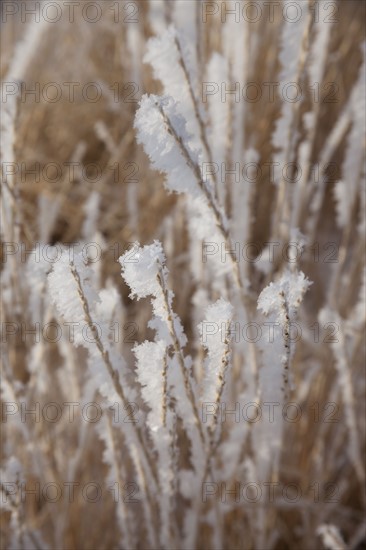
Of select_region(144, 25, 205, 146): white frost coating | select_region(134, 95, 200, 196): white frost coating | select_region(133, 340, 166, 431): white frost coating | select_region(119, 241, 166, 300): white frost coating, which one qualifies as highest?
select_region(144, 25, 205, 146): white frost coating

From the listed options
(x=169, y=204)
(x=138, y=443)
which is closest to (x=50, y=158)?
(x=169, y=204)

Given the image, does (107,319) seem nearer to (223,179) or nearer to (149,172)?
(223,179)

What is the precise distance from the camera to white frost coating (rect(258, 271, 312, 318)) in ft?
1.44

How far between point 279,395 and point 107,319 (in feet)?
0.60

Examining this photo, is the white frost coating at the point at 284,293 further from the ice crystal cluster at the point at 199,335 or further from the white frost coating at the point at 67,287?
the white frost coating at the point at 67,287

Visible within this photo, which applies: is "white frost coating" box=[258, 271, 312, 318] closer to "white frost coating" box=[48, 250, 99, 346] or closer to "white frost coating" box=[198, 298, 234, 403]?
"white frost coating" box=[198, 298, 234, 403]

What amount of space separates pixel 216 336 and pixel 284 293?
0.06 m

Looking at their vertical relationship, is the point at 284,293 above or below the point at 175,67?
below

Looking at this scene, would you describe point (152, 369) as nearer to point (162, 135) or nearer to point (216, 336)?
point (216, 336)

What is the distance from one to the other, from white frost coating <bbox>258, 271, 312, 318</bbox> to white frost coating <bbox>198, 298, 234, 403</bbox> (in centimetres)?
3

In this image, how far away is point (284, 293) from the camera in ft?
1.42

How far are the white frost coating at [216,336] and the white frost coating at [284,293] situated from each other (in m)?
0.03

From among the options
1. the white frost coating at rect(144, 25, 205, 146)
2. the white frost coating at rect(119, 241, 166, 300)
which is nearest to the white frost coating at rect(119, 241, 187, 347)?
the white frost coating at rect(119, 241, 166, 300)

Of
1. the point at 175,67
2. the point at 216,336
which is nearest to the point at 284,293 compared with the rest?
the point at 216,336
